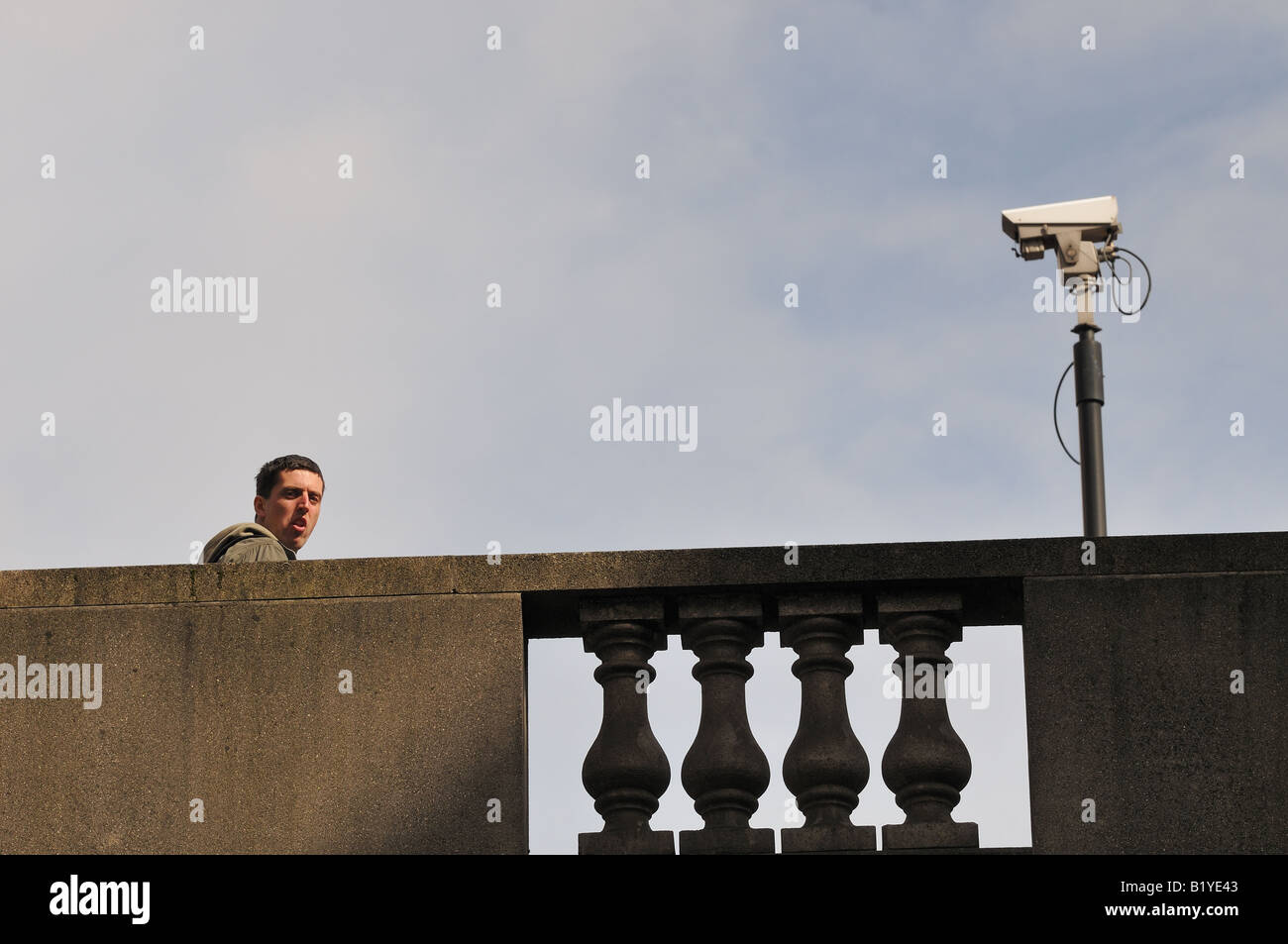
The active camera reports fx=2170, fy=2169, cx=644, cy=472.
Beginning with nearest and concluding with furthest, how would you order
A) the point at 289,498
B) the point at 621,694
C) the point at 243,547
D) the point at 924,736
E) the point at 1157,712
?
the point at 1157,712
the point at 924,736
the point at 621,694
the point at 243,547
the point at 289,498

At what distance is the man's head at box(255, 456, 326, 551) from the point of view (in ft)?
26.1

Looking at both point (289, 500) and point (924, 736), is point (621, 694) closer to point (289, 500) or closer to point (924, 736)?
point (924, 736)

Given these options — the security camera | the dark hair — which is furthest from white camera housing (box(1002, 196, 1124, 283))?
the dark hair

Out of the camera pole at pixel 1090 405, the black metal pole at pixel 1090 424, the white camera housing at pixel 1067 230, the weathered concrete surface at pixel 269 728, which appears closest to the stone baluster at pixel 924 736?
the weathered concrete surface at pixel 269 728

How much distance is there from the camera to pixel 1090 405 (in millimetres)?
11102

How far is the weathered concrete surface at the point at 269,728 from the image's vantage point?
629 cm

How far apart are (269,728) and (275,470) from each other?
1.76m

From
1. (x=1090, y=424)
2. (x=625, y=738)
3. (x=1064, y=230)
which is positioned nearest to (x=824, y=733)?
(x=625, y=738)

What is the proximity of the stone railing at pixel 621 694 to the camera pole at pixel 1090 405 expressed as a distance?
410 cm

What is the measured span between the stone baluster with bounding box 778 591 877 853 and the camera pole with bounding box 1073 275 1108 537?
419 cm

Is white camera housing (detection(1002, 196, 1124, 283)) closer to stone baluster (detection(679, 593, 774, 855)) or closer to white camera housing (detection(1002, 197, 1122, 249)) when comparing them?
white camera housing (detection(1002, 197, 1122, 249))

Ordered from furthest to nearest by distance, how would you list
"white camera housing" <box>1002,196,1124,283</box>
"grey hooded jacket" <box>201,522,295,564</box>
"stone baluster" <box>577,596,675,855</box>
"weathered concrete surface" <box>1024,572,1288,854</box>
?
"white camera housing" <box>1002,196,1124,283</box>, "grey hooded jacket" <box>201,522,295,564</box>, "stone baluster" <box>577,596,675,855</box>, "weathered concrete surface" <box>1024,572,1288,854</box>
